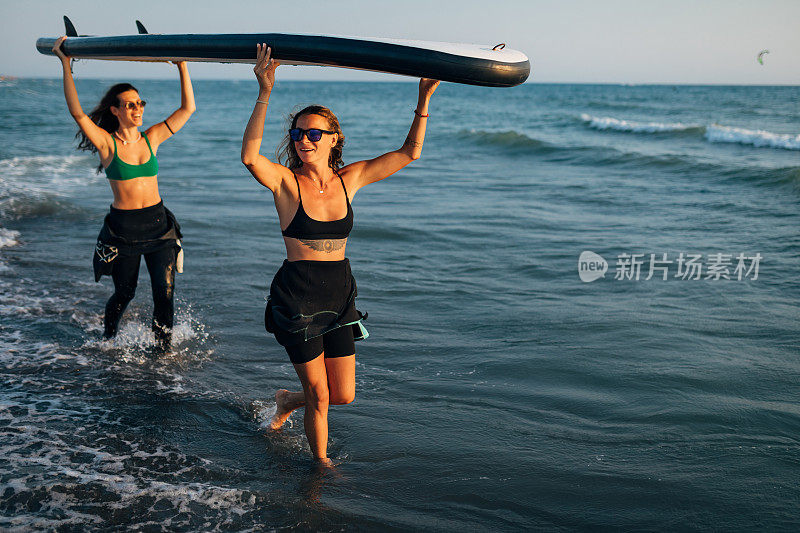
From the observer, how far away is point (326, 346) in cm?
390

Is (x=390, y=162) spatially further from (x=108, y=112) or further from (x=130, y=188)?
(x=108, y=112)

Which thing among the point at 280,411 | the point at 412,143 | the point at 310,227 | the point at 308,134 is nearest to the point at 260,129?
the point at 308,134

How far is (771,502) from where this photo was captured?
384 centimetres

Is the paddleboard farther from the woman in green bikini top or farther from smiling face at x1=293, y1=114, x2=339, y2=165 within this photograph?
the woman in green bikini top

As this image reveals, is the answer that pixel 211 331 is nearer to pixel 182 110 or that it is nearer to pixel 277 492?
pixel 182 110

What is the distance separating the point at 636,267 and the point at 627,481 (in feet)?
16.3

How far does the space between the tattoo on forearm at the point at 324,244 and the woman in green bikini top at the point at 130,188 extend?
7.46 feet

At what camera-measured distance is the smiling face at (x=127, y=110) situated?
5340 mm

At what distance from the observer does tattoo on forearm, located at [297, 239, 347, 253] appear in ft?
12.1

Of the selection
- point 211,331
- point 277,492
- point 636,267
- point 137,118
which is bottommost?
point 277,492

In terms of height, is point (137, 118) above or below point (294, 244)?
above

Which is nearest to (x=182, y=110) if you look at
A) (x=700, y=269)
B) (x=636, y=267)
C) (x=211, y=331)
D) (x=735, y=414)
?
(x=211, y=331)

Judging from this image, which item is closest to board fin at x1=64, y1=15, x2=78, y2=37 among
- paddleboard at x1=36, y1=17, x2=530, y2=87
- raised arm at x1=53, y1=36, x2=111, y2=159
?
raised arm at x1=53, y1=36, x2=111, y2=159

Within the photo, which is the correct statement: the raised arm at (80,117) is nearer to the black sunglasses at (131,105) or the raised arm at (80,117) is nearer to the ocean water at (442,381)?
the black sunglasses at (131,105)
